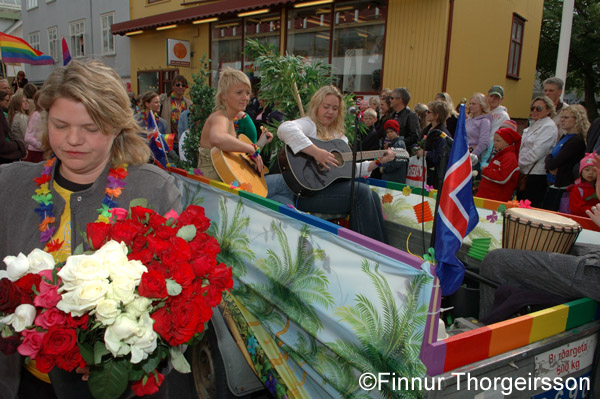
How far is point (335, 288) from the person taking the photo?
6.17 ft

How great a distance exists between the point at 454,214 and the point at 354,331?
2.07 feet

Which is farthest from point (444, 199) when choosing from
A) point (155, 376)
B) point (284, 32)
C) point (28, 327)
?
point (284, 32)

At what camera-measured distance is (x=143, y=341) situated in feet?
3.80

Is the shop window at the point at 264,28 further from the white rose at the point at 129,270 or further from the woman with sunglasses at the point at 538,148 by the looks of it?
the white rose at the point at 129,270

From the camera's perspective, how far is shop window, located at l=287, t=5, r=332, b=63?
475 inches

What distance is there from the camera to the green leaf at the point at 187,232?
138 cm

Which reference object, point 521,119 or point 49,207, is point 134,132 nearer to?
point 49,207

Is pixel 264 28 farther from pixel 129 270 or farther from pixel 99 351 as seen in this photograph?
pixel 99 351

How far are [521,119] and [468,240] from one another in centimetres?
1302

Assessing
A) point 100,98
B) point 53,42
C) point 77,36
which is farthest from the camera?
point 53,42

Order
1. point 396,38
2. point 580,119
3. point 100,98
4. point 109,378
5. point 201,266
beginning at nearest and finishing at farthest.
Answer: point 109,378
point 201,266
point 100,98
point 580,119
point 396,38

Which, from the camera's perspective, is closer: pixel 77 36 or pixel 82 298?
pixel 82 298

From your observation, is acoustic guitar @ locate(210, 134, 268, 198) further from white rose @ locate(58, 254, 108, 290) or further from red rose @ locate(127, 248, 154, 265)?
white rose @ locate(58, 254, 108, 290)

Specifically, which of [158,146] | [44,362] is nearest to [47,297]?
[44,362]
